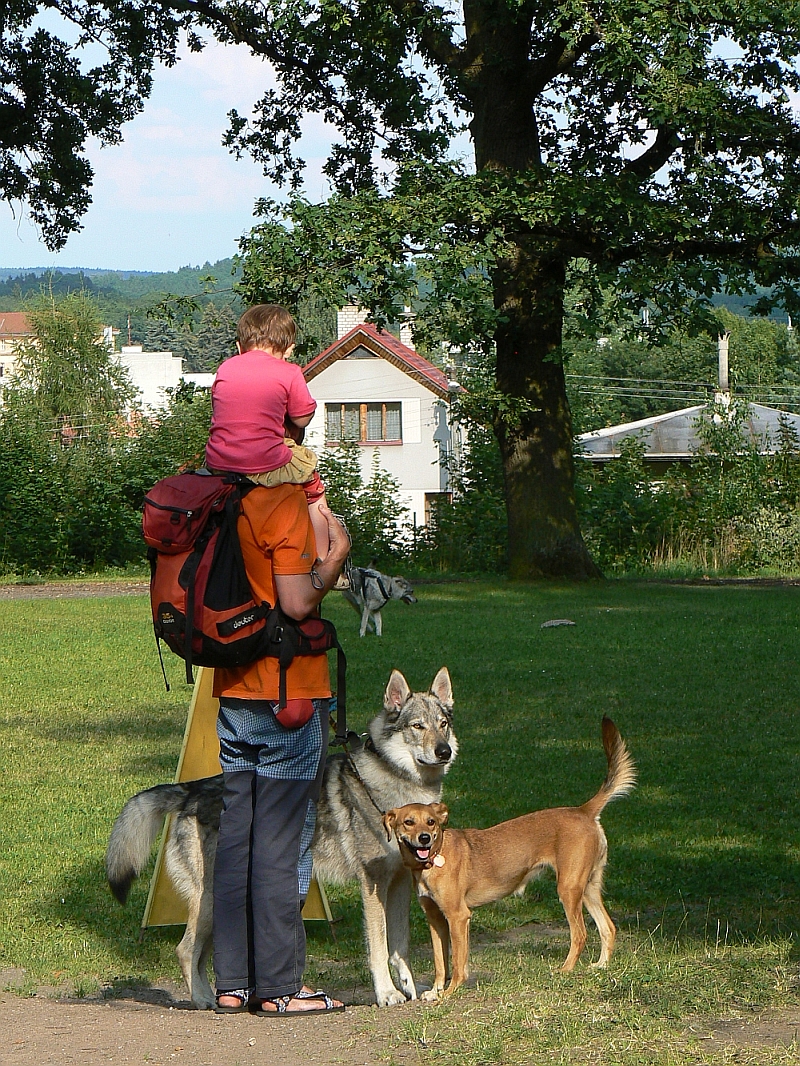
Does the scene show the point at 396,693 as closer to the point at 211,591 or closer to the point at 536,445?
the point at 211,591

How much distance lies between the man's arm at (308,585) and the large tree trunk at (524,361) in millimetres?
18155

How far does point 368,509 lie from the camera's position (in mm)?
28375

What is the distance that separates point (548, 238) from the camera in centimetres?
2152

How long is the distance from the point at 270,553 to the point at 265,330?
785 millimetres

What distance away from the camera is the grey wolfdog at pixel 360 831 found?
5203mm

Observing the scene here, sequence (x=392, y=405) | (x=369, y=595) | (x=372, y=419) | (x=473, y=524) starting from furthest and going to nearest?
(x=372, y=419) → (x=392, y=405) → (x=473, y=524) → (x=369, y=595)

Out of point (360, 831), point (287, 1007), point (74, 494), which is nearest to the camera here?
point (287, 1007)

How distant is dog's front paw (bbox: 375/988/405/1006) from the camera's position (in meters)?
5.18

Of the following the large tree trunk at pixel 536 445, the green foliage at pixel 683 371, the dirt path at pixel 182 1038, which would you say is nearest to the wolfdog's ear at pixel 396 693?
the dirt path at pixel 182 1038

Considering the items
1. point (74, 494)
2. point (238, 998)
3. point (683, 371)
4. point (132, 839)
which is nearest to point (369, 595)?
point (132, 839)

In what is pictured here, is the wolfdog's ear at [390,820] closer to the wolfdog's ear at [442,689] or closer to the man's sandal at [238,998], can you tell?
the wolfdog's ear at [442,689]

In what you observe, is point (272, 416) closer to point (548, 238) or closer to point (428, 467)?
point (548, 238)

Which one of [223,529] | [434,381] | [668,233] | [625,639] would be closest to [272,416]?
[223,529]

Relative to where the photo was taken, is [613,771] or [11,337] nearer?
[613,771]
